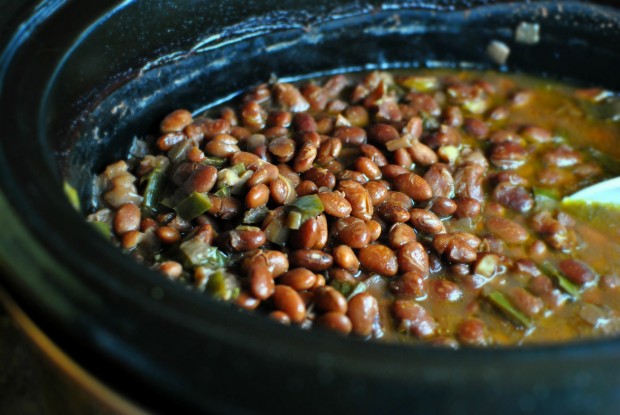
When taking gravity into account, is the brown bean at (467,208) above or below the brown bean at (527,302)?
above

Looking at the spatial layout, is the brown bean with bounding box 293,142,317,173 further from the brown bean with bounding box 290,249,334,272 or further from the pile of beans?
the brown bean with bounding box 290,249,334,272

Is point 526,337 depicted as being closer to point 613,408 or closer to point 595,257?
point 595,257

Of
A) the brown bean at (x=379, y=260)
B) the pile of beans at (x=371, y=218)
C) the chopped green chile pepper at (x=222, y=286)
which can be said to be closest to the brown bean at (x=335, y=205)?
the pile of beans at (x=371, y=218)

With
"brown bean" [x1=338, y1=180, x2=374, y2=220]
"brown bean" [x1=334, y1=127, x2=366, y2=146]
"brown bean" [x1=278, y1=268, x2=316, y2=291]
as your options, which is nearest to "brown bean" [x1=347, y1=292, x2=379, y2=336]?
"brown bean" [x1=278, y1=268, x2=316, y2=291]

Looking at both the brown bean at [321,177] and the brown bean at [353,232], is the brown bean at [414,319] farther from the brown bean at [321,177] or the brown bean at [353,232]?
the brown bean at [321,177]

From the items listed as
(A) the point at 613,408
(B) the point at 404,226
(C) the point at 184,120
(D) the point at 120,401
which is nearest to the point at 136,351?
(D) the point at 120,401

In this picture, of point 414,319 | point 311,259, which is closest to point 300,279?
point 311,259

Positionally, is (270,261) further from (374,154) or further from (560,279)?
(560,279)
